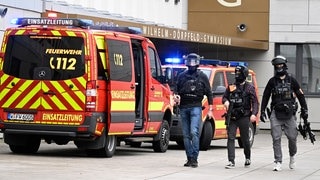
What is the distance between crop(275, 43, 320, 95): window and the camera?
3073 cm

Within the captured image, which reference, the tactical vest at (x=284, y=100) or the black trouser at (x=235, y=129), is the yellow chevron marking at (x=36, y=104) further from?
the tactical vest at (x=284, y=100)

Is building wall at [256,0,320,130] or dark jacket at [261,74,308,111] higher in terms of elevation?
building wall at [256,0,320,130]

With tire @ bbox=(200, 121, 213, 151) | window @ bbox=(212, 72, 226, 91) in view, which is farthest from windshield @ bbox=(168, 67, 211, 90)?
tire @ bbox=(200, 121, 213, 151)

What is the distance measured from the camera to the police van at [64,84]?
14117 millimetres

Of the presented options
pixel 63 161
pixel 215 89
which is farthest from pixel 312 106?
pixel 63 161

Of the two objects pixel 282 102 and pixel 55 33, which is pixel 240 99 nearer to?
pixel 282 102

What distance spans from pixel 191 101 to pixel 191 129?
0.49 m

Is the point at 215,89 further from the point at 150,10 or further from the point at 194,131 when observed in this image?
the point at 150,10

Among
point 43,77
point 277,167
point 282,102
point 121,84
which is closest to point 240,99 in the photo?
point 282,102

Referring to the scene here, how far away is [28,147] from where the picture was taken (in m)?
15.3

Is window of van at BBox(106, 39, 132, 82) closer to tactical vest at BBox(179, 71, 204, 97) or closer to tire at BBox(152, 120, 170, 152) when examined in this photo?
tactical vest at BBox(179, 71, 204, 97)

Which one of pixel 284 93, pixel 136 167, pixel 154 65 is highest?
pixel 154 65

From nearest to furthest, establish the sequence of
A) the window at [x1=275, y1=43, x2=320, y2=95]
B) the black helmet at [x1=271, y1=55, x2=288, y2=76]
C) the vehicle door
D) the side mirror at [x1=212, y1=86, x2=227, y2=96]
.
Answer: the black helmet at [x1=271, y1=55, x2=288, y2=76] → the vehicle door → the side mirror at [x1=212, y1=86, x2=227, y2=96] → the window at [x1=275, y1=43, x2=320, y2=95]

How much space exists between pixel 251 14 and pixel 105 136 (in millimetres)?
16941
